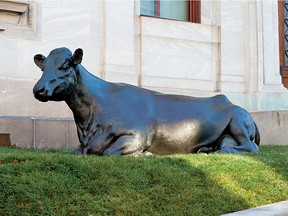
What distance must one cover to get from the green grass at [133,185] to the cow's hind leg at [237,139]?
100 centimetres

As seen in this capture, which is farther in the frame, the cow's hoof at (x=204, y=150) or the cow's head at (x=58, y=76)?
the cow's hoof at (x=204, y=150)

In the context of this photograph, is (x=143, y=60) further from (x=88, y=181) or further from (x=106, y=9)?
(x=88, y=181)

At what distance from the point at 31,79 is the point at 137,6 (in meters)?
3.32

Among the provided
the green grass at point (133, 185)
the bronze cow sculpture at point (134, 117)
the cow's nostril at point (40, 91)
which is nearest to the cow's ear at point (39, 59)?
the bronze cow sculpture at point (134, 117)

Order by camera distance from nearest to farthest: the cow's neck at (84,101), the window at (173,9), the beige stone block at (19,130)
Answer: the cow's neck at (84,101)
the beige stone block at (19,130)
the window at (173,9)

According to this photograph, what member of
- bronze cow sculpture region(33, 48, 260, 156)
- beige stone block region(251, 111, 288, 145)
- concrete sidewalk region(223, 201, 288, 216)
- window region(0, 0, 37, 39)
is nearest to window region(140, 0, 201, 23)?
beige stone block region(251, 111, 288, 145)

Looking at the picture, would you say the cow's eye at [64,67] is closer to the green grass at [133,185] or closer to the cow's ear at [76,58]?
the cow's ear at [76,58]

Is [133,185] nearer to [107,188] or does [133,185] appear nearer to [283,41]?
[107,188]

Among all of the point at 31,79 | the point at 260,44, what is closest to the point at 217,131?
the point at 31,79

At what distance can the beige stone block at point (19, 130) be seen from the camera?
10000 mm

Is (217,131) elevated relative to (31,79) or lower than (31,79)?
lower

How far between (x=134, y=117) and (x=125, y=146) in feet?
1.41

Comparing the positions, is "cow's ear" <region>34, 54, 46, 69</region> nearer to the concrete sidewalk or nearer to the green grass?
the green grass

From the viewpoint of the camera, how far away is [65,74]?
21.5ft
